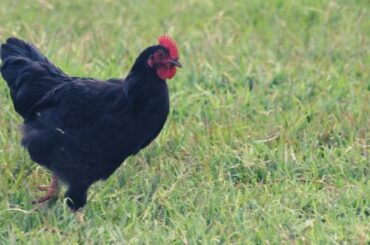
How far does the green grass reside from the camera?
201 inches

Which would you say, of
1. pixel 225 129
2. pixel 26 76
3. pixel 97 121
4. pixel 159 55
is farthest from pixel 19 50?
pixel 225 129

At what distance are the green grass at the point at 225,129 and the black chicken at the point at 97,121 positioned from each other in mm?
232

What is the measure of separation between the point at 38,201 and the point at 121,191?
48 centimetres

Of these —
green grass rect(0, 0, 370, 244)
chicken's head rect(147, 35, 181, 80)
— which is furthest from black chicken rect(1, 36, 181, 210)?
green grass rect(0, 0, 370, 244)

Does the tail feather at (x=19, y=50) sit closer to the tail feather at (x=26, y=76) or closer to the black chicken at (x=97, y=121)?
the tail feather at (x=26, y=76)

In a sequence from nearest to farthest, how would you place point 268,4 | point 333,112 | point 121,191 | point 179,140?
1. point 121,191
2. point 179,140
3. point 333,112
4. point 268,4

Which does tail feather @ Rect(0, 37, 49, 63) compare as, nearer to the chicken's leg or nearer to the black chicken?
the black chicken

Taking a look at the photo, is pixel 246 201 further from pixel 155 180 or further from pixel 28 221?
pixel 28 221

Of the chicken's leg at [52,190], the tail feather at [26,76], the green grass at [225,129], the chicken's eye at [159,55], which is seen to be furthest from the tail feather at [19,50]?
the chicken's eye at [159,55]

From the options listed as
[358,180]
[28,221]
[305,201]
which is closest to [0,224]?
[28,221]

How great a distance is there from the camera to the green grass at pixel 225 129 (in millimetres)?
5113

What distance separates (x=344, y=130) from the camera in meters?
6.31

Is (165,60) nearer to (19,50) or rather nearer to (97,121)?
(97,121)

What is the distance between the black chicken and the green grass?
23 centimetres
